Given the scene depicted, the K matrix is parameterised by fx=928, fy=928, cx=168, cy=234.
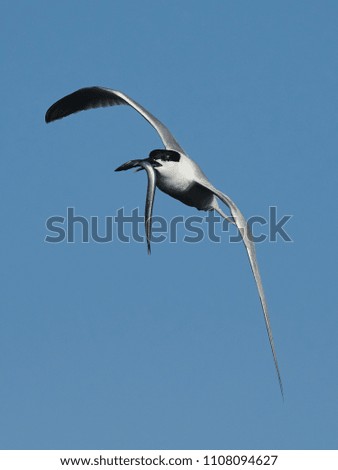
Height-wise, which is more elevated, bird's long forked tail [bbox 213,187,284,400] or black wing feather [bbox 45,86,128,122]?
black wing feather [bbox 45,86,128,122]

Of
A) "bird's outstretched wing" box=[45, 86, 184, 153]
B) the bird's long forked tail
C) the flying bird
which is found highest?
"bird's outstretched wing" box=[45, 86, 184, 153]

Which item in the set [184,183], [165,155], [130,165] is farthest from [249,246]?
[130,165]

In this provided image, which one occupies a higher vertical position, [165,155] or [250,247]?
[165,155]

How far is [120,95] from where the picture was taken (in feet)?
47.4

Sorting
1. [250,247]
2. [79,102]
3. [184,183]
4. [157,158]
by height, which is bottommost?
[250,247]

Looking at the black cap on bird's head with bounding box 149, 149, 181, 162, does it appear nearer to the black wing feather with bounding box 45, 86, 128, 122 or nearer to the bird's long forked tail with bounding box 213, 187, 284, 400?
the bird's long forked tail with bounding box 213, 187, 284, 400

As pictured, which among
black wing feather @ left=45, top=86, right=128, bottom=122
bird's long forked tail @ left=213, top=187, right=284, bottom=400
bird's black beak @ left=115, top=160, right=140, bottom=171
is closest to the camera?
bird's long forked tail @ left=213, top=187, right=284, bottom=400

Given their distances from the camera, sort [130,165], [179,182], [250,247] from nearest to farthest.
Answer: [250,247] → [130,165] → [179,182]

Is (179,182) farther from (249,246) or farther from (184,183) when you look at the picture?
(249,246)

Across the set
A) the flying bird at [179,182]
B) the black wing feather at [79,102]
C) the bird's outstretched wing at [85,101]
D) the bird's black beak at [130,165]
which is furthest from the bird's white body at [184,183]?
the black wing feather at [79,102]

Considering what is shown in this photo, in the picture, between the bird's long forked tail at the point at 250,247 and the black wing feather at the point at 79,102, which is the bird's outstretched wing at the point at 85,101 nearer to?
the black wing feather at the point at 79,102

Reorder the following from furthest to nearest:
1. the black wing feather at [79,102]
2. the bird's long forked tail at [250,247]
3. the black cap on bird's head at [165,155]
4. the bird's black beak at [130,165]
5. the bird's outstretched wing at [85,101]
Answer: the black wing feather at [79,102], the bird's outstretched wing at [85,101], the black cap on bird's head at [165,155], the bird's black beak at [130,165], the bird's long forked tail at [250,247]

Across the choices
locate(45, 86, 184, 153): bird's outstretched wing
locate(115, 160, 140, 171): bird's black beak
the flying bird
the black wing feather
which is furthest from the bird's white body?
the black wing feather
